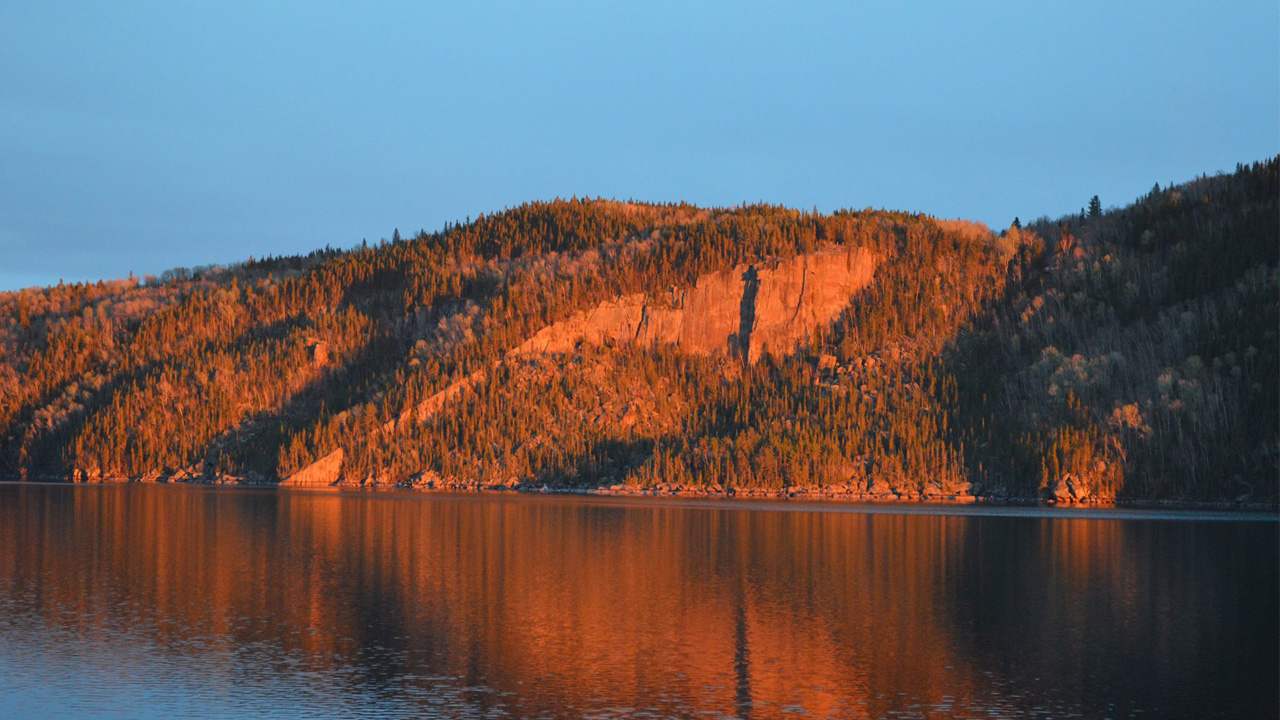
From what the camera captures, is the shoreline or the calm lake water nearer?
the calm lake water

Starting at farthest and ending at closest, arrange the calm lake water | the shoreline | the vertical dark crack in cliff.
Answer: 1. the shoreline
2. the calm lake water
3. the vertical dark crack in cliff

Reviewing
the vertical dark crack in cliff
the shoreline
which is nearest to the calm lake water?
the vertical dark crack in cliff

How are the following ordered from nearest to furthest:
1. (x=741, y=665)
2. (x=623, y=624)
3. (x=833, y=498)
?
(x=741, y=665), (x=623, y=624), (x=833, y=498)

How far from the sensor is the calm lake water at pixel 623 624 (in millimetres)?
33469

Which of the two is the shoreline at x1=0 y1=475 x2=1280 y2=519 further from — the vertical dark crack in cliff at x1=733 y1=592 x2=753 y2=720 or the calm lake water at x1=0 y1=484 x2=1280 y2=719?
the vertical dark crack in cliff at x1=733 y1=592 x2=753 y2=720

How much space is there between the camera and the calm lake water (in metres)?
33.5

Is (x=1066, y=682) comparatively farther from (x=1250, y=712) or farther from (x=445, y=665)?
(x=445, y=665)

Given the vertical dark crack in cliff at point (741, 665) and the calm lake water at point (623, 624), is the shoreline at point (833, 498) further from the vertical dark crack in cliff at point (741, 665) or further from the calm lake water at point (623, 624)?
the vertical dark crack in cliff at point (741, 665)

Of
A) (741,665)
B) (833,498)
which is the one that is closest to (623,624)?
(741,665)

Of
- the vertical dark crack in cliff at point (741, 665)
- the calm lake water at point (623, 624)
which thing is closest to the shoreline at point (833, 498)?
the calm lake water at point (623, 624)

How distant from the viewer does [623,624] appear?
44.9 m

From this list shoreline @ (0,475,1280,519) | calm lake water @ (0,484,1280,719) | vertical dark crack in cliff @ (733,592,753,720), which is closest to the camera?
vertical dark crack in cliff @ (733,592,753,720)

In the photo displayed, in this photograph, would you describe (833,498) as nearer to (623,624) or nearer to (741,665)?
(623,624)

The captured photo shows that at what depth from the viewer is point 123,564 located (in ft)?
198
